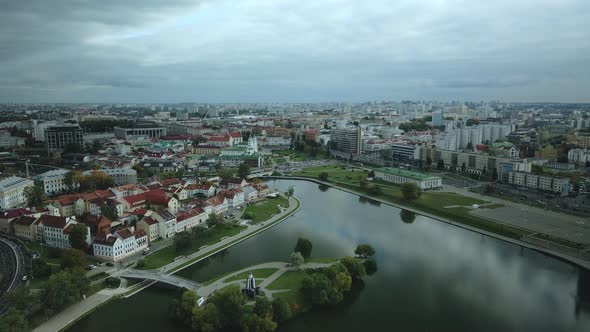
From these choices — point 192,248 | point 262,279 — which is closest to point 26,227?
point 192,248

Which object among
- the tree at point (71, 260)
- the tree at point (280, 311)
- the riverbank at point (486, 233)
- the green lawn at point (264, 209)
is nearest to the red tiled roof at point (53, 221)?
the tree at point (71, 260)

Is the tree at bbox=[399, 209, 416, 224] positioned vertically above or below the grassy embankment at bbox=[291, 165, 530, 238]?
below

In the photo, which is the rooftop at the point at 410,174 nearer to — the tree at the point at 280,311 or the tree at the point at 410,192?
the tree at the point at 410,192

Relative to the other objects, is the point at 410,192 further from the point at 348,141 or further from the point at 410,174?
the point at 348,141

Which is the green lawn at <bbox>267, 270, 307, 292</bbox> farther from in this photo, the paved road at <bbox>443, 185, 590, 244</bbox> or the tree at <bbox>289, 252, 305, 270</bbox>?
the paved road at <bbox>443, 185, 590, 244</bbox>

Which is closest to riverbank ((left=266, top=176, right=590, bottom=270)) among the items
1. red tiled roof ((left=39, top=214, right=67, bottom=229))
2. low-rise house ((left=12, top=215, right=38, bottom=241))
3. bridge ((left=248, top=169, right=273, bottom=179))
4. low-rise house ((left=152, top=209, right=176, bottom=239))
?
bridge ((left=248, top=169, right=273, bottom=179))

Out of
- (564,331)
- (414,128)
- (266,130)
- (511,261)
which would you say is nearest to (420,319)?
(564,331)

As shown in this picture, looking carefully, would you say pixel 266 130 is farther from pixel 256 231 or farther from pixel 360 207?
pixel 256 231
